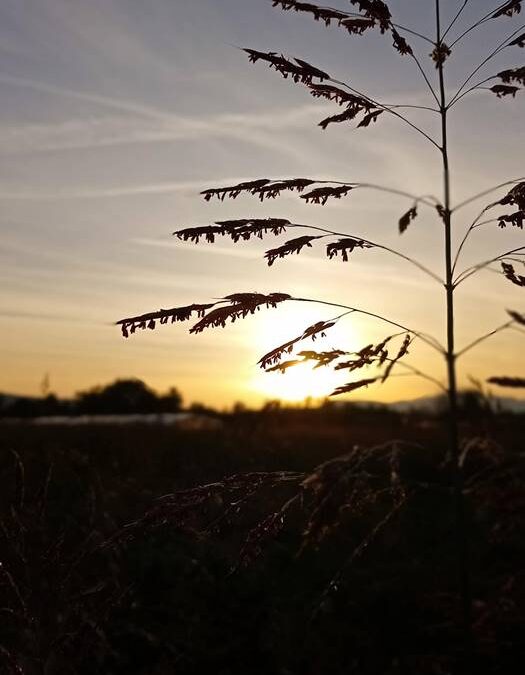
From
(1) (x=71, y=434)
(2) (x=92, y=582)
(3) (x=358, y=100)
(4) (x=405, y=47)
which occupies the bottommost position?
(2) (x=92, y=582)

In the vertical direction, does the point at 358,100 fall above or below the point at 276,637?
above

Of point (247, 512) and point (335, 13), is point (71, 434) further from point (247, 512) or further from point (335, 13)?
point (335, 13)

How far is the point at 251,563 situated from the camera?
2.74 meters

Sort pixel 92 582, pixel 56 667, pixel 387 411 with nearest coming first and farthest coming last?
pixel 56 667 → pixel 92 582 → pixel 387 411

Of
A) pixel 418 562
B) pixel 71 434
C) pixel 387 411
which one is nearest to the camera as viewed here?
pixel 418 562

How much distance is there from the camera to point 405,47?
3.14 meters

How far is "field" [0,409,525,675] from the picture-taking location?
9.61 feet

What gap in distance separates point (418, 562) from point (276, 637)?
2.18 meters

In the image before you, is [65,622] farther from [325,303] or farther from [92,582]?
[92,582]

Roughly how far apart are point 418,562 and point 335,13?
5.23 metres

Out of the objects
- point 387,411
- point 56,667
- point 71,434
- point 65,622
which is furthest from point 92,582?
point 387,411

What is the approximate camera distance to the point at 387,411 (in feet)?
73.9

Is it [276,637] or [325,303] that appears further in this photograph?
[276,637]

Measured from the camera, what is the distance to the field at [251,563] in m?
2.93
